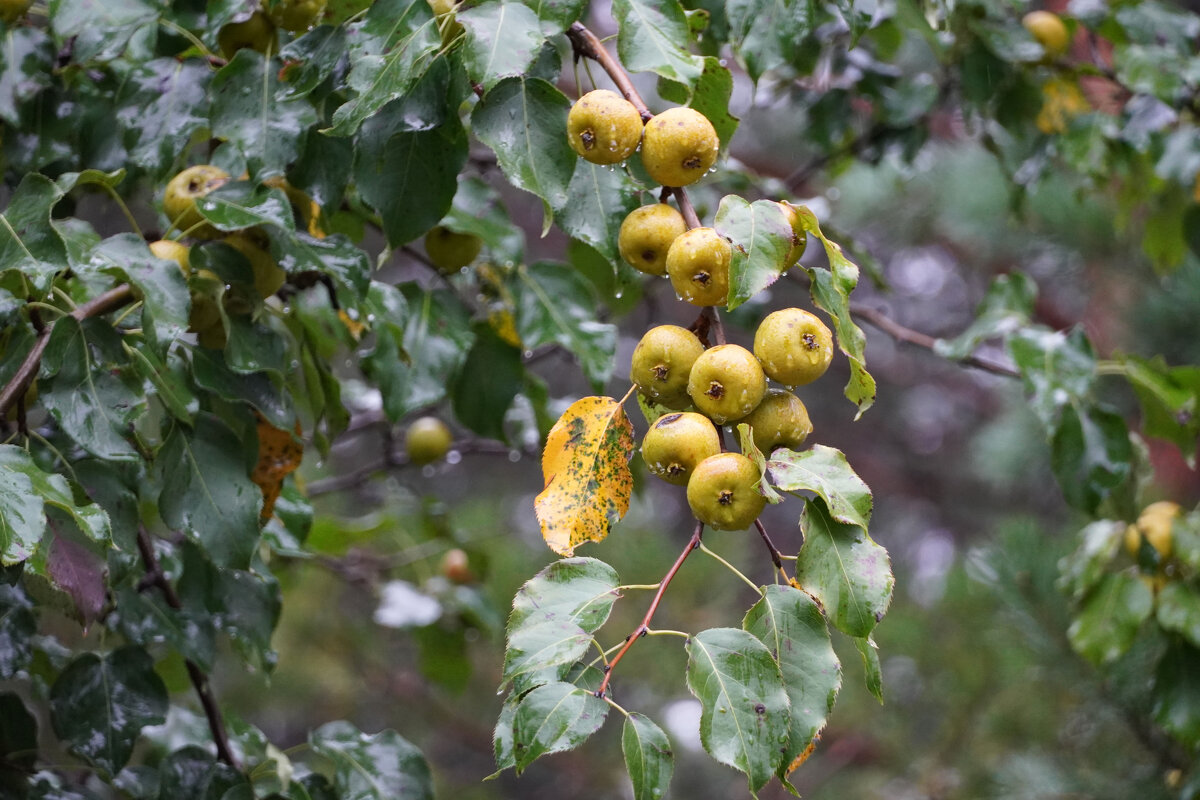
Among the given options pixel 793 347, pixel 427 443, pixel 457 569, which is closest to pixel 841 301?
pixel 793 347

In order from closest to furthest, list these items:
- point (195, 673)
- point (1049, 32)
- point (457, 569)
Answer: point (195, 673), point (1049, 32), point (457, 569)

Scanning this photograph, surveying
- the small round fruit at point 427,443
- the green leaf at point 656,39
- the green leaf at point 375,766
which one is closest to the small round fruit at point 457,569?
the small round fruit at point 427,443

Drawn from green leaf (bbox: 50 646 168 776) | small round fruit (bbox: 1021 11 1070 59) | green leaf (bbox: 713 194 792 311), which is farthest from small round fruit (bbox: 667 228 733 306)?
small round fruit (bbox: 1021 11 1070 59)

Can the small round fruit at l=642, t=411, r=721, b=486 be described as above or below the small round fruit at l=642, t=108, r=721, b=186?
below

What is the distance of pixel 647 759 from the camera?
48cm

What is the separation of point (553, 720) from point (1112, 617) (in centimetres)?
83

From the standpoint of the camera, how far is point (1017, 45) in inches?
45.4

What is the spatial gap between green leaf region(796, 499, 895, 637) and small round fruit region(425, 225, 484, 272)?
53 cm

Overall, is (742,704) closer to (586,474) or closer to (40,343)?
(586,474)

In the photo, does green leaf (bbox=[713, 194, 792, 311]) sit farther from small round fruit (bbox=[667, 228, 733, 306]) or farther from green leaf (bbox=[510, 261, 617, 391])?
green leaf (bbox=[510, 261, 617, 391])

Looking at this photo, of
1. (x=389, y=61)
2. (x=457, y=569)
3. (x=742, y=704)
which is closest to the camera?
(x=742, y=704)

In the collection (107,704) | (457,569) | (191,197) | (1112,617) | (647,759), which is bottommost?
(457,569)

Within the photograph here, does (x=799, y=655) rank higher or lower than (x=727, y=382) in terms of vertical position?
lower

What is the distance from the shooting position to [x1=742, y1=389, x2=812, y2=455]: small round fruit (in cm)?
53
